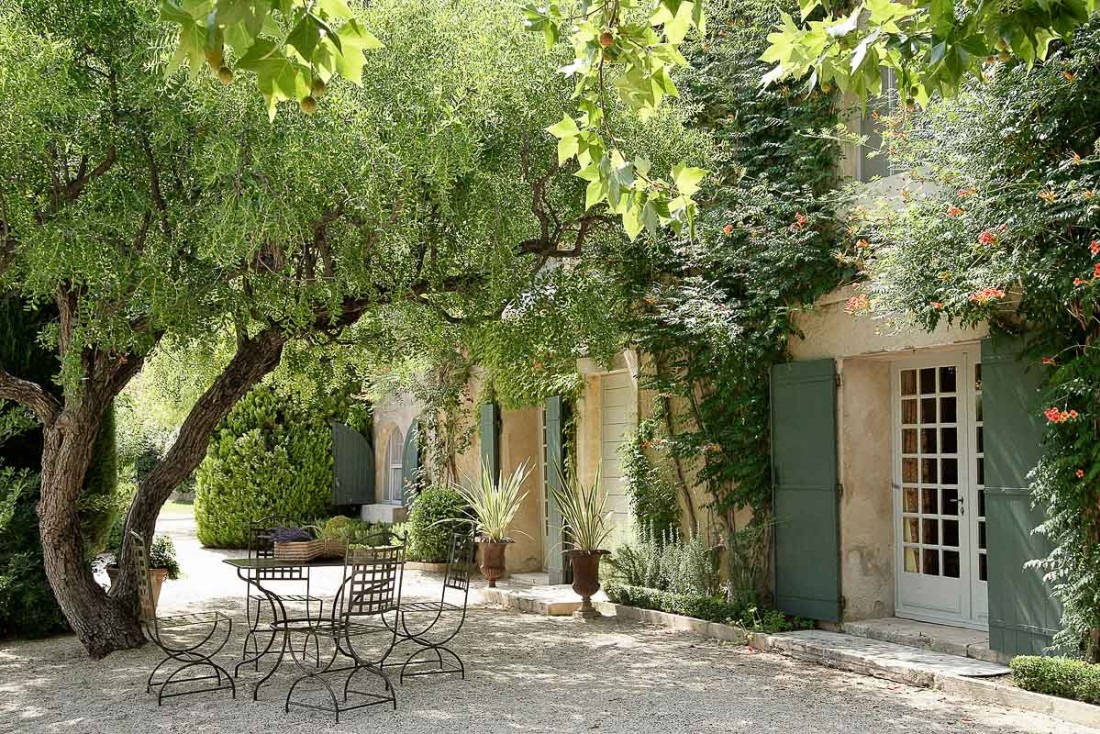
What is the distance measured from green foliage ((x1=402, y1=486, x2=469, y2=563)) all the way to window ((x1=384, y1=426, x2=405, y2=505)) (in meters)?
3.71

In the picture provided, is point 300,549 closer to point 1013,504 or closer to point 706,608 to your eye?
point 706,608

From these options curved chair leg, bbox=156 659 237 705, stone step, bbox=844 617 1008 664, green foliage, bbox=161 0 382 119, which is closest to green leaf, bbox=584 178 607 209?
green foliage, bbox=161 0 382 119

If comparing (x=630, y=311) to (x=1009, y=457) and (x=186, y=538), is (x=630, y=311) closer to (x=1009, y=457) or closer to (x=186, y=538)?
(x=1009, y=457)

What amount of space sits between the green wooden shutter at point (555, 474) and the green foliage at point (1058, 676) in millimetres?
5951

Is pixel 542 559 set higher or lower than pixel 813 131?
lower

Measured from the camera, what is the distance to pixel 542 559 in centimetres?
1311

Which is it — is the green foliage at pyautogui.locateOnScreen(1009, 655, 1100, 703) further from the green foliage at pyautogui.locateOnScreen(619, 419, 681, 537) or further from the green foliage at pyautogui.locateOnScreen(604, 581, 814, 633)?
the green foliage at pyautogui.locateOnScreen(619, 419, 681, 537)

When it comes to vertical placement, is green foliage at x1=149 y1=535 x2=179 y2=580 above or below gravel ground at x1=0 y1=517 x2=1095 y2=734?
above

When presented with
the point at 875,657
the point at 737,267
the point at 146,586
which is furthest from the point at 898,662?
the point at 146,586

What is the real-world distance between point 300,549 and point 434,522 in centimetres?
214

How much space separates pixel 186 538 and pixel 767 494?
14.0m

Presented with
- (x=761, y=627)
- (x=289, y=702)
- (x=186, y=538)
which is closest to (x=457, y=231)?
(x=289, y=702)

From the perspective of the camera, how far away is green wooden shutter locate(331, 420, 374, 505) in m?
17.4

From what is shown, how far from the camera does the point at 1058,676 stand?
603 cm
